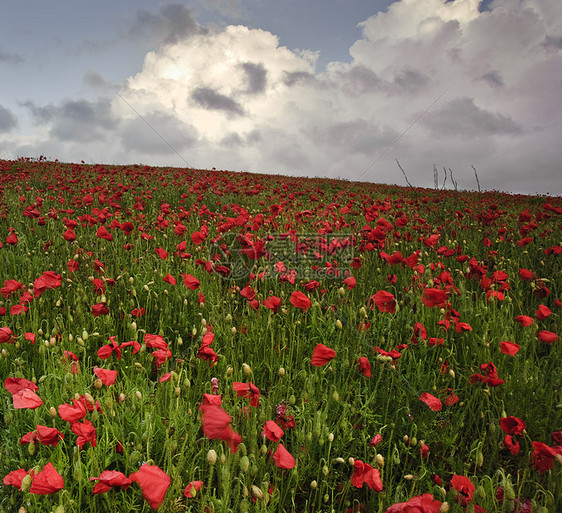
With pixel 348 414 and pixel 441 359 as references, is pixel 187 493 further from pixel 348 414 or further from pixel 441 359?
pixel 441 359

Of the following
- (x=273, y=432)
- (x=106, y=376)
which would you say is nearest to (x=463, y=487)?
(x=273, y=432)

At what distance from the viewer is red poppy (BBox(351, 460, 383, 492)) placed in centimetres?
146

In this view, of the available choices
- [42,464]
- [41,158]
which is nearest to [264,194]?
[42,464]

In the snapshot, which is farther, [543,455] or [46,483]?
[543,455]

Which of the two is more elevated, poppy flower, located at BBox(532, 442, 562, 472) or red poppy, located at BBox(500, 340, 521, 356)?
red poppy, located at BBox(500, 340, 521, 356)

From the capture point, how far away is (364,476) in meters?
1.52

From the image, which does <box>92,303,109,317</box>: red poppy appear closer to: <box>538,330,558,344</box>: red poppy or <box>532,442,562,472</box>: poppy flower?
<box>532,442,562,472</box>: poppy flower

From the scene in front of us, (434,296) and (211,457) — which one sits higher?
(434,296)

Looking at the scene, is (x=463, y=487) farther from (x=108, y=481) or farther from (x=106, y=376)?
(x=106, y=376)

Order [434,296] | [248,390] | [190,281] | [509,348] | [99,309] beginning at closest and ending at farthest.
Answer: [248,390]
[509,348]
[434,296]
[99,309]
[190,281]

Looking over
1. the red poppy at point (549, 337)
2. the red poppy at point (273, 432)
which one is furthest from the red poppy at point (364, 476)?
the red poppy at point (549, 337)

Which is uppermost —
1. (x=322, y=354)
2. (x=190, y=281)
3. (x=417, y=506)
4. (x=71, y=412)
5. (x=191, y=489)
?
(x=190, y=281)

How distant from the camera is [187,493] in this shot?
1.42 metres

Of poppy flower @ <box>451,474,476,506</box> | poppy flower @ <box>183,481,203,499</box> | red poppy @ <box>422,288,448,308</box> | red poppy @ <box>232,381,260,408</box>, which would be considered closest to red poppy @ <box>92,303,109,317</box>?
red poppy @ <box>232,381,260,408</box>
